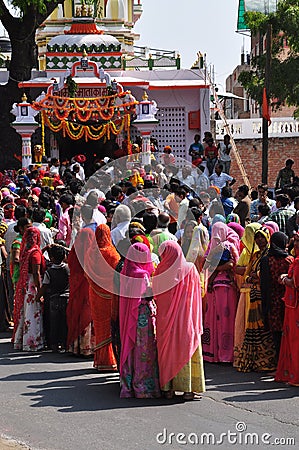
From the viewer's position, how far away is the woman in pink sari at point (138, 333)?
8.98 metres

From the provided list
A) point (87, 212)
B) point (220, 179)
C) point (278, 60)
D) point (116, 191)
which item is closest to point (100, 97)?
point (278, 60)

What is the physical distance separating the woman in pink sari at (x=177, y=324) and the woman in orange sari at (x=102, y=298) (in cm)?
128

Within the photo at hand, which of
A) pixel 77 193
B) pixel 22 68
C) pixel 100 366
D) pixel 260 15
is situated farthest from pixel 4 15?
pixel 100 366

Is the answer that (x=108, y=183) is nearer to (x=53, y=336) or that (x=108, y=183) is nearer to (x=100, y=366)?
(x=53, y=336)

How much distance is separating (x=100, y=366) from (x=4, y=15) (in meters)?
17.5

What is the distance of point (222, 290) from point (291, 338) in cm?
146

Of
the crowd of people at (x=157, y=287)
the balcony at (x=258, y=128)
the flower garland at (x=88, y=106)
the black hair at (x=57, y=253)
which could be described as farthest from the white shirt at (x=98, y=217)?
the balcony at (x=258, y=128)

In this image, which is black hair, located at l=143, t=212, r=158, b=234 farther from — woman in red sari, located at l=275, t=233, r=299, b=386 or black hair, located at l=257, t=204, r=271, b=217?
black hair, located at l=257, t=204, r=271, b=217

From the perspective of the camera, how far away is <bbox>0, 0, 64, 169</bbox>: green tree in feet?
85.7

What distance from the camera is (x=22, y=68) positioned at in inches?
1061

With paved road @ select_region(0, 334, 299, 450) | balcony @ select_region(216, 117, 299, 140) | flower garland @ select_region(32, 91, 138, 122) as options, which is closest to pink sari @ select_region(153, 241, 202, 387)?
paved road @ select_region(0, 334, 299, 450)

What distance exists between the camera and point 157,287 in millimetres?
8930

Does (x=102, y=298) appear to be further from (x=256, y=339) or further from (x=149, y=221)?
(x=256, y=339)

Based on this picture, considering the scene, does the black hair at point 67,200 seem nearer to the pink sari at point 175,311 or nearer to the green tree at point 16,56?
the pink sari at point 175,311
